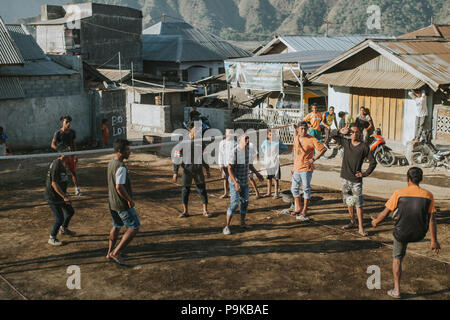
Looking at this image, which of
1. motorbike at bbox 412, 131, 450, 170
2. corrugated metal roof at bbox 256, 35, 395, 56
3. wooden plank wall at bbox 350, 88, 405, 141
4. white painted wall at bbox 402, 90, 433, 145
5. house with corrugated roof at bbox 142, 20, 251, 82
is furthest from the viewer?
house with corrugated roof at bbox 142, 20, 251, 82

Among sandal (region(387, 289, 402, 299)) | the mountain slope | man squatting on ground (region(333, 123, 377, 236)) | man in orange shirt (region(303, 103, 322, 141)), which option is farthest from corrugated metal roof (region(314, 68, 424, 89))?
the mountain slope

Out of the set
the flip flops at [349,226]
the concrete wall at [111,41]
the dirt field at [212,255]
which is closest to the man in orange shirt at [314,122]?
the dirt field at [212,255]

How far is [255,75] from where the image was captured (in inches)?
880

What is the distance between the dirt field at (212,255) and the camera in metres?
7.23

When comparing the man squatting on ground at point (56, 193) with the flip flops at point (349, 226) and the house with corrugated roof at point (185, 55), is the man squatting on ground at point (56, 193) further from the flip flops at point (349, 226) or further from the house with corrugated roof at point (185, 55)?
the house with corrugated roof at point (185, 55)

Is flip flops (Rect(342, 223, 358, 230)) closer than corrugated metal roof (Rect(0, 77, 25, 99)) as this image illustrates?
Yes

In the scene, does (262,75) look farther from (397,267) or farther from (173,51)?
(173,51)

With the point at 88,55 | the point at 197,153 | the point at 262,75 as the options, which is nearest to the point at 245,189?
the point at 197,153

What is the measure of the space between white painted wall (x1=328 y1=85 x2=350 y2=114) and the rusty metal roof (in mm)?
529

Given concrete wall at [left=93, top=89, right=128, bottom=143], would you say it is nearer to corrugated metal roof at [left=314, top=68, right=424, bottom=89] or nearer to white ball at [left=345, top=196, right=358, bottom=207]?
corrugated metal roof at [left=314, top=68, right=424, bottom=89]

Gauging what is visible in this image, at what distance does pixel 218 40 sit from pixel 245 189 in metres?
39.4

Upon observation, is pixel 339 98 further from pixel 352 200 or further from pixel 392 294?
pixel 392 294

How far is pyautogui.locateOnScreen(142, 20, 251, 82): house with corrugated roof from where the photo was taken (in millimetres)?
42219

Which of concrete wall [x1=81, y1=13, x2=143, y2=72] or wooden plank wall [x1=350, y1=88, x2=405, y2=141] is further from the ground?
concrete wall [x1=81, y1=13, x2=143, y2=72]
